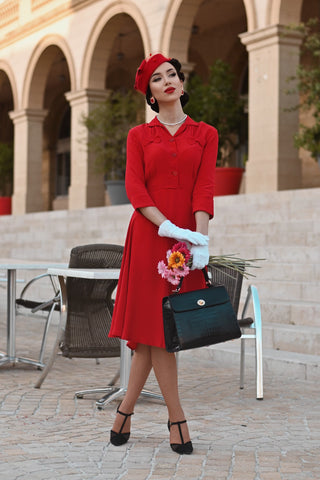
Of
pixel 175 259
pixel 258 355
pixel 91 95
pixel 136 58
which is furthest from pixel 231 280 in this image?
pixel 136 58

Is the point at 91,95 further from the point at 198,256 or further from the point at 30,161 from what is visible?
the point at 198,256

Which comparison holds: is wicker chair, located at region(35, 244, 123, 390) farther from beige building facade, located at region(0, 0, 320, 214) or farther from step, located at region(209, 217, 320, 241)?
beige building facade, located at region(0, 0, 320, 214)

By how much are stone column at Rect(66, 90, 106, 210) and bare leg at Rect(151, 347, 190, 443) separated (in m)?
13.5

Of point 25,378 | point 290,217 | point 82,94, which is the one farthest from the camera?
point 82,94

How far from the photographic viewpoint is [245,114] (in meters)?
15.3

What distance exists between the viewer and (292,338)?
6625mm

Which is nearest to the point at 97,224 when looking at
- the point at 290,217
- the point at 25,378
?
the point at 290,217

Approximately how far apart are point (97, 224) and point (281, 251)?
570cm

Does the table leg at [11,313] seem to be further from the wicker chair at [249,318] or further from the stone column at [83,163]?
the stone column at [83,163]

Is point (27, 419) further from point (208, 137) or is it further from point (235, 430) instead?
point (208, 137)

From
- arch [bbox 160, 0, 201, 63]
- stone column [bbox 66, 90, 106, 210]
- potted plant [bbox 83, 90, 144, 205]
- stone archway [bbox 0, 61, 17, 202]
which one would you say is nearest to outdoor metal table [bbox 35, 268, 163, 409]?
arch [bbox 160, 0, 201, 63]

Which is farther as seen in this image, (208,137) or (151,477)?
(208,137)

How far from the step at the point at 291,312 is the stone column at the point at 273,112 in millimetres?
5124

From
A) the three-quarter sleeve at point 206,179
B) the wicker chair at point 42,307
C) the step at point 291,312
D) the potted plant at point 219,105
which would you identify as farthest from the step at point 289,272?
the potted plant at point 219,105
